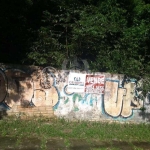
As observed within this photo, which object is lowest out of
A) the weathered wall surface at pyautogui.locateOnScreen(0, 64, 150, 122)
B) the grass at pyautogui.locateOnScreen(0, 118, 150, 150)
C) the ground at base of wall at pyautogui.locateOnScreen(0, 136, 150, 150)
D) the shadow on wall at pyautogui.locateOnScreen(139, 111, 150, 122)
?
the ground at base of wall at pyautogui.locateOnScreen(0, 136, 150, 150)

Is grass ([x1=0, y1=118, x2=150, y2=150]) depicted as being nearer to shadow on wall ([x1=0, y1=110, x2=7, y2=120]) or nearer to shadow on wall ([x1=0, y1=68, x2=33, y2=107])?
shadow on wall ([x1=0, y1=110, x2=7, y2=120])

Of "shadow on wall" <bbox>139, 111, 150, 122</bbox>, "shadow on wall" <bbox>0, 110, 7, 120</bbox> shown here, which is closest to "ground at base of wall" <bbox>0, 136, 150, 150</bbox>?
"shadow on wall" <bbox>0, 110, 7, 120</bbox>

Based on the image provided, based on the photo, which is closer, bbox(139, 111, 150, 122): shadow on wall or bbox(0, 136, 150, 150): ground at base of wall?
bbox(0, 136, 150, 150): ground at base of wall

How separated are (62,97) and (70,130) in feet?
4.10

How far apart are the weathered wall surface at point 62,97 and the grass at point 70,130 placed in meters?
0.36

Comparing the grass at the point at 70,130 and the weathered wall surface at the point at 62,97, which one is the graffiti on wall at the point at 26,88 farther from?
the grass at the point at 70,130

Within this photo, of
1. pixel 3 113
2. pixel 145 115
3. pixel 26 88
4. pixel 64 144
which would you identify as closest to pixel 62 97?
pixel 26 88

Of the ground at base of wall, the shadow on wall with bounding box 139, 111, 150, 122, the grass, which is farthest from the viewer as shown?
the shadow on wall with bounding box 139, 111, 150, 122

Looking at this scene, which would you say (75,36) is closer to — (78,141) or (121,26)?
(121,26)

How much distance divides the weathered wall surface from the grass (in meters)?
0.36

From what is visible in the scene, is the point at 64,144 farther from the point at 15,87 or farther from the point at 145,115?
the point at 145,115

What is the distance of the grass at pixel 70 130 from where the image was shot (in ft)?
26.4

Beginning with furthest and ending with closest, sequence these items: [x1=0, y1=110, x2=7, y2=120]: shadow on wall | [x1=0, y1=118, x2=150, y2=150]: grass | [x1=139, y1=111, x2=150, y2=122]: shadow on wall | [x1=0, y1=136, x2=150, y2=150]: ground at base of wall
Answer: [x1=139, y1=111, x2=150, y2=122]: shadow on wall < [x1=0, y1=110, x2=7, y2=120]: shadow on wall < [x1=0, y1=118, x2=150, y2=150]: grass < [x1=0, y1=136, x2=150, y2=150]: ground at base of wall

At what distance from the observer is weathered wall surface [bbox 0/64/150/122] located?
29.7 ft
